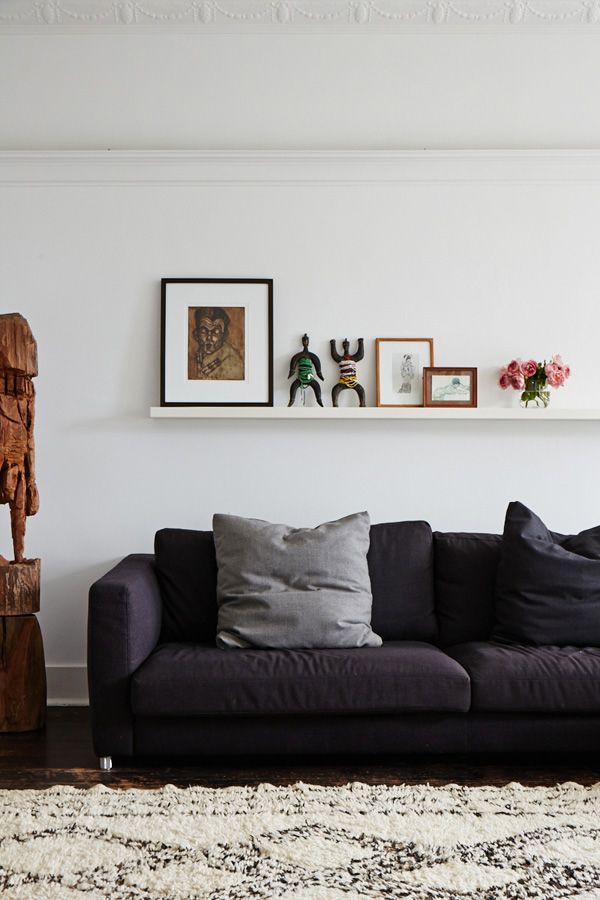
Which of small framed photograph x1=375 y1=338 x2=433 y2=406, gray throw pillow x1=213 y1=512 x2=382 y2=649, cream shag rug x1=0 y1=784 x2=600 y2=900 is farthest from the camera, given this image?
small framed photograph x1=375 y1=338 x2=433 y2=406

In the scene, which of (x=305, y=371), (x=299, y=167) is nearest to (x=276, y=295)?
(x=305, y=371)

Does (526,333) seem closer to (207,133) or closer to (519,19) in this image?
(519,19)

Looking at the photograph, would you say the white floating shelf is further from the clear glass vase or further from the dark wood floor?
the dark wood floor

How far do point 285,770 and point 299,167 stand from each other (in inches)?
104

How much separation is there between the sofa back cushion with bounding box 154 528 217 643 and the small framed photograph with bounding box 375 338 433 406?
1081mm

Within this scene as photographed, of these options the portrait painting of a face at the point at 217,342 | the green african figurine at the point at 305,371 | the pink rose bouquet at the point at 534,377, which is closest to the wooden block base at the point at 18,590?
the portrait painting of a face at the point at 217,342

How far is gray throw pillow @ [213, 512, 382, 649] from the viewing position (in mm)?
2969

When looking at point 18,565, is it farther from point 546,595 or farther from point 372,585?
point 546,595

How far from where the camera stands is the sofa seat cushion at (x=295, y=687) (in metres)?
2.69

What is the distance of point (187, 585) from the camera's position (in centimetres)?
329

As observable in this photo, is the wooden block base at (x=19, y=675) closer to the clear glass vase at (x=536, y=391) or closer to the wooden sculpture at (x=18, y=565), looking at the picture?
the wooden sculpture at (x=18, y=565)

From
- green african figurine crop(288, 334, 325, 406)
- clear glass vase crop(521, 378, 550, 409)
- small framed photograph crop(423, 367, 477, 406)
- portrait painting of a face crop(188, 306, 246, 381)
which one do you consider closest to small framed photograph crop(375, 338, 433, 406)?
small framed photograph crop(423, 367, 477, 406)

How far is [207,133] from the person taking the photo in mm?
3816

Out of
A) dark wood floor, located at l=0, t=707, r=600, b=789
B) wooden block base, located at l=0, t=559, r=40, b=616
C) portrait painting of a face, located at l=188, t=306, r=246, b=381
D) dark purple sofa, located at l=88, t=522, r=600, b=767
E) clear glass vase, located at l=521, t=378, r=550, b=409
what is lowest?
dark wood floor, located at l=0, t=707, r=600, b=789
